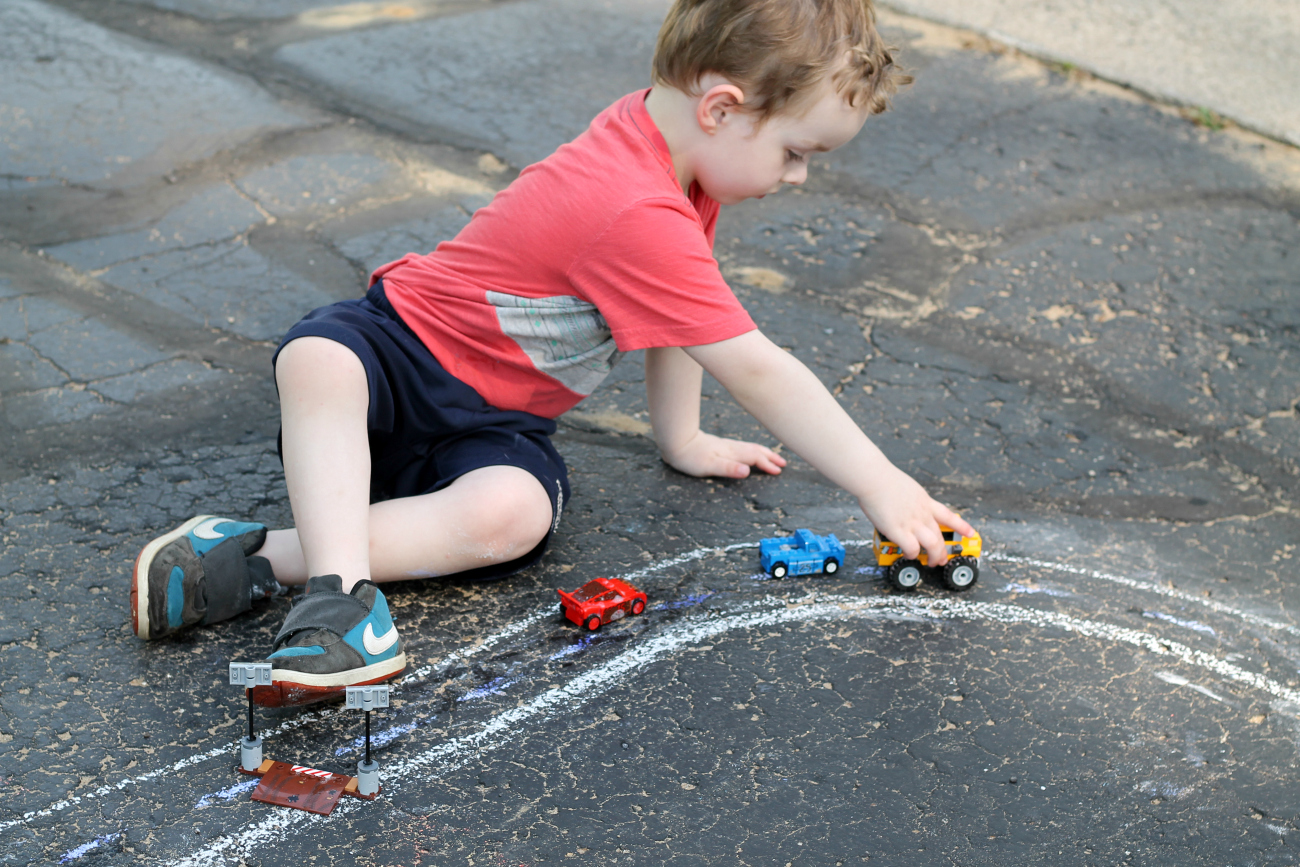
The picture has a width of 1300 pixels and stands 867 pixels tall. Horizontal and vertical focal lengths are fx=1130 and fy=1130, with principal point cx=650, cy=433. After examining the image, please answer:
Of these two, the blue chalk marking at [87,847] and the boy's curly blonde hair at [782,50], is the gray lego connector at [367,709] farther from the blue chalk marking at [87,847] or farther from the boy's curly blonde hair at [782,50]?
the boy's curly blonde hair at [782,50]

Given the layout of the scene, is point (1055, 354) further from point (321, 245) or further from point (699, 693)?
point (321, 245)

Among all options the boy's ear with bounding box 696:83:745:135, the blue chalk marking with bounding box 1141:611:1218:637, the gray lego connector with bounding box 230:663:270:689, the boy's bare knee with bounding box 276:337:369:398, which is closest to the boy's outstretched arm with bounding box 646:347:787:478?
the boy's ear with bounding box 696:83:745:135

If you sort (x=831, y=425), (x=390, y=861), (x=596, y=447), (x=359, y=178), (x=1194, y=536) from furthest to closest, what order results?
(x=359, y=178), (x=596, y=447), (x=1194, y=536), (x=831, y=425), (x=390, y=861)

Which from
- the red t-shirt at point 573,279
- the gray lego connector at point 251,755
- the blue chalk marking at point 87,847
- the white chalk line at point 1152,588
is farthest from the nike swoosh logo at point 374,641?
the white chalk line at point 1152,588

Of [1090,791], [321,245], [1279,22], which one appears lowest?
[1090,791]

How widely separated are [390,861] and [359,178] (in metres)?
2.88

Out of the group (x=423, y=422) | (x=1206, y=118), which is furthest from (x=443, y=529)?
(x=1206, y=118)

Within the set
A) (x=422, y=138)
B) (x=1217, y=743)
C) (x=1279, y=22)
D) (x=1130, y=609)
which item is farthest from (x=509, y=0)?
(x=1217, y=743)

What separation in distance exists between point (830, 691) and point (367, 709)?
33.9 inches

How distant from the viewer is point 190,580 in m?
2.05

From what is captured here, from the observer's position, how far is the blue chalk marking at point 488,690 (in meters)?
2.02

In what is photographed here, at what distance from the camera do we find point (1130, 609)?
239cm

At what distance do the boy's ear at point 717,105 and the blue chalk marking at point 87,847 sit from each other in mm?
1563

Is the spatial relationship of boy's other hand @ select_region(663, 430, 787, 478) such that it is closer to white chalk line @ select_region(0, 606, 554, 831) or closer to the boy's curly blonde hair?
white chalk line @ select_region(0, 606, 554, 831)
